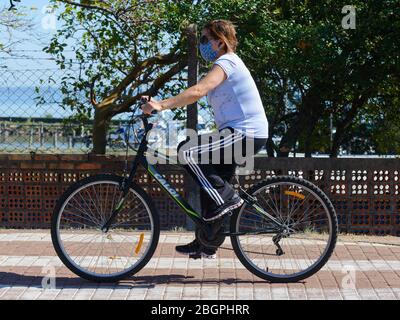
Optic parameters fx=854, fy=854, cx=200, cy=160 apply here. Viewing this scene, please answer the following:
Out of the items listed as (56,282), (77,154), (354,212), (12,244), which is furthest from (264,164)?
(56,282)

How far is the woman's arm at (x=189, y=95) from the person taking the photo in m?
6.08

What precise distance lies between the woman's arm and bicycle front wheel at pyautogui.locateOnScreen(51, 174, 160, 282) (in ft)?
2.13

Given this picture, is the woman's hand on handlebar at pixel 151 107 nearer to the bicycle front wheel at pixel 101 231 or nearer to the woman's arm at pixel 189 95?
the woman's arm at pixel 189 95

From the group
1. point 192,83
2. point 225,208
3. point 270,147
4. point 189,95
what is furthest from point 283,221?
point 270,147

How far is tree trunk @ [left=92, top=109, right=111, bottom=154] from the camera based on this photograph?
34.4ft

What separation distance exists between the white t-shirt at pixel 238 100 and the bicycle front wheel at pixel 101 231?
0.87 metres

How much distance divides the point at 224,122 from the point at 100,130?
14.7 feet

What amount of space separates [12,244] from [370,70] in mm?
5234

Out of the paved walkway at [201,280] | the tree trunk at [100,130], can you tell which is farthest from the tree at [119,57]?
the paved walkway at [201,280]

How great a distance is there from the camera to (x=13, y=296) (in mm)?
5957

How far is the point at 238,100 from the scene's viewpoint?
6.22 metres

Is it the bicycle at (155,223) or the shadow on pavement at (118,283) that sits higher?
the bicycle at (155,223)

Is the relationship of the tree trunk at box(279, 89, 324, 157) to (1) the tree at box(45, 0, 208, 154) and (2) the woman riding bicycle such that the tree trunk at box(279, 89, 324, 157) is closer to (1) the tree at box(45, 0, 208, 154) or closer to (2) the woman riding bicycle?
(1) the tree at box(45, 0, 208, 154)
